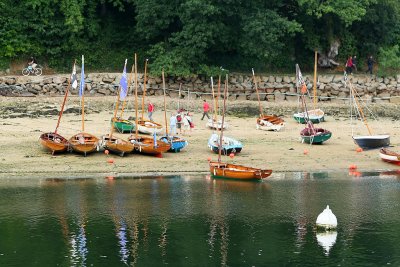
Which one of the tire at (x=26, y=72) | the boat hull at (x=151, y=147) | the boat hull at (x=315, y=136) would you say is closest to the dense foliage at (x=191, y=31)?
the tire at (x=26, y=72)

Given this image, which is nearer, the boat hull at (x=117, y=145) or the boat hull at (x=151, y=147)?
the boat hull at (x=117, y=145)

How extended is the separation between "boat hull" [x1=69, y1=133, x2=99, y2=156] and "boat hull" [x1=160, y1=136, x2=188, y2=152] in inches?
151

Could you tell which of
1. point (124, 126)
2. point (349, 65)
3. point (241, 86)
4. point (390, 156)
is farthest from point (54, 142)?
point (349, 65)

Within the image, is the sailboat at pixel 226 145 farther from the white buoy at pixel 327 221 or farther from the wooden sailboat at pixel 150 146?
the white buoy at pixel 327 221

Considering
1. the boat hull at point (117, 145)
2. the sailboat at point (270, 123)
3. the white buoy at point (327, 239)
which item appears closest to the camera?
the white buoy at point (327, 239)

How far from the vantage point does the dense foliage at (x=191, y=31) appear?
68.4 m

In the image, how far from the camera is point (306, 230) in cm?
3831

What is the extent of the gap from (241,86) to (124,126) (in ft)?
55.4

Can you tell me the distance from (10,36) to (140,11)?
9.73 metres

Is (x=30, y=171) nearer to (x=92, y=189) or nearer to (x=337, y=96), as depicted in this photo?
(x=92, y=189)

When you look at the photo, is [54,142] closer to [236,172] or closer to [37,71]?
[236,172]

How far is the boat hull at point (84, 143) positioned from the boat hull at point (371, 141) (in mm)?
14733

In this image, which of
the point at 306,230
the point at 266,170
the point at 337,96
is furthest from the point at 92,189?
the point at 337,96

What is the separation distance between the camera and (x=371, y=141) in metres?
53.3
